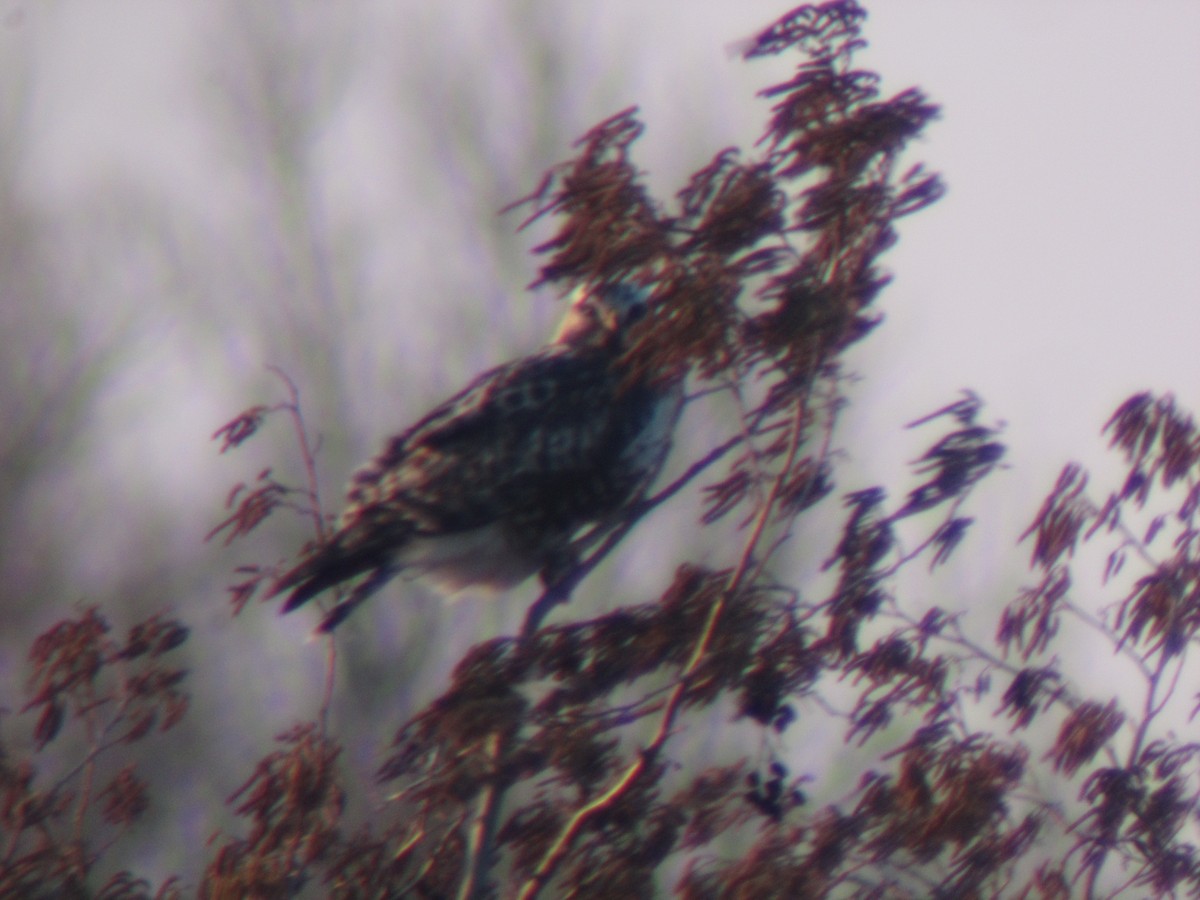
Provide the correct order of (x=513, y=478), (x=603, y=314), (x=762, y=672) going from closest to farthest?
(x=762, y=672) < (x=513, y=478) < (x=603, y=314)

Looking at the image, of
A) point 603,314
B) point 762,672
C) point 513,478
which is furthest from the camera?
point 603,314

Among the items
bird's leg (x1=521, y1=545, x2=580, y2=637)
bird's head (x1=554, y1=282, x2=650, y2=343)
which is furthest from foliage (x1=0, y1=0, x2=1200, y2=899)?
bird's head (x1=554, y1=282, x2=650, y2=343)

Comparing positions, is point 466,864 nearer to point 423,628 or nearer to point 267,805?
point 267,805

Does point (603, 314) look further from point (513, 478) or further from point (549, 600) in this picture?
point (549, 600)

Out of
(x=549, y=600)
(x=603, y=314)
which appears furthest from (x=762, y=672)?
(x=603, y=314)

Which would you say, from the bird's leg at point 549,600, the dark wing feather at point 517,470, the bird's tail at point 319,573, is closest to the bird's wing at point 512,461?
the dark wing feather at point 517,470

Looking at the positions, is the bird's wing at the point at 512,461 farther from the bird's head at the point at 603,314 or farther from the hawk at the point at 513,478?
the bird's head at the point at 603,314

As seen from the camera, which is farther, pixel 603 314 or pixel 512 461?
pixel 603 314

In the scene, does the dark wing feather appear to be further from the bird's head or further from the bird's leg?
the bird's leg

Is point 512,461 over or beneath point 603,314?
beneath
